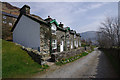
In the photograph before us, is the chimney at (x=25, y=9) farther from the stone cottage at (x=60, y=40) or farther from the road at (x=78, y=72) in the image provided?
the road at (x=78, y=72)

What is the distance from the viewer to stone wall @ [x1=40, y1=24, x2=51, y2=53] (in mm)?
11430

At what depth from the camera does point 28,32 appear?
41.0ft

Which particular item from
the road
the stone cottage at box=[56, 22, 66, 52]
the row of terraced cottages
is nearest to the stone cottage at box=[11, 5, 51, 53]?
the row of terraced cottages

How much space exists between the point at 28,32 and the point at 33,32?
52.1 inches

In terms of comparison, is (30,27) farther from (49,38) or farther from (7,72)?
(7,72)

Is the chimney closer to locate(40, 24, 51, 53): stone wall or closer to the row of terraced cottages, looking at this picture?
the row of terraced cottages

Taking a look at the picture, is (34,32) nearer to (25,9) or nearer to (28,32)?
(28,32)

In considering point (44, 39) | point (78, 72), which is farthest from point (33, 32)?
point (78, 72)

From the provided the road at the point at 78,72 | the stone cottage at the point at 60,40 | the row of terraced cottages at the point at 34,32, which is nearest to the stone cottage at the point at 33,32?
the row of terraced cottages at the point at 34,32

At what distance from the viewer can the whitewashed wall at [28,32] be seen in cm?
1149

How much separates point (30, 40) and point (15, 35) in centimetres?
608

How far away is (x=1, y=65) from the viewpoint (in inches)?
213

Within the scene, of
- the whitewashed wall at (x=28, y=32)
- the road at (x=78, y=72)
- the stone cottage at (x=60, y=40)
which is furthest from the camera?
the stone cottage at (x=60, y=40)

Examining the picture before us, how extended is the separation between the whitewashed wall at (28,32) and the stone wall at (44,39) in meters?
0.52
